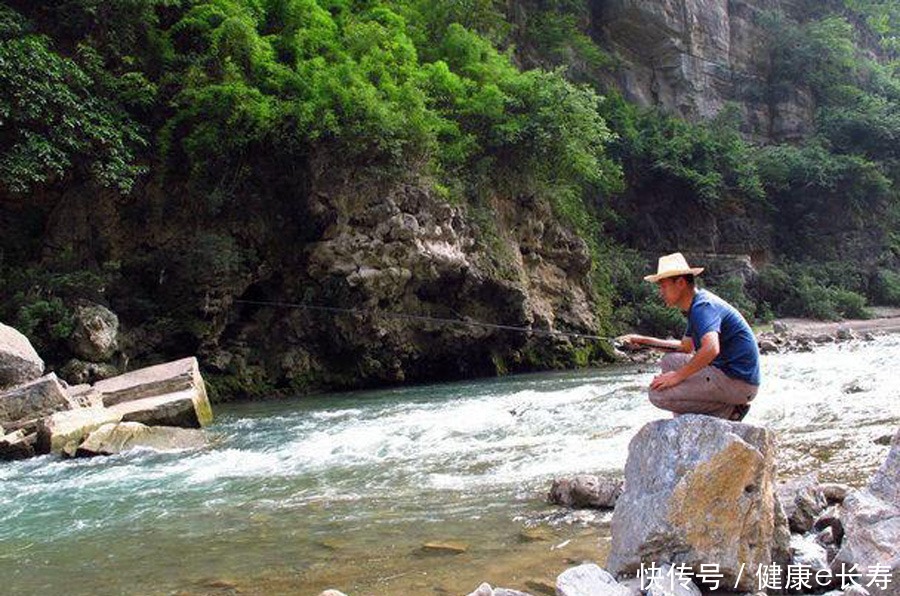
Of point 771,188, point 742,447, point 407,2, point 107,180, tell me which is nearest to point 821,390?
point 742,447

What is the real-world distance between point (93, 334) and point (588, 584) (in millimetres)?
12219

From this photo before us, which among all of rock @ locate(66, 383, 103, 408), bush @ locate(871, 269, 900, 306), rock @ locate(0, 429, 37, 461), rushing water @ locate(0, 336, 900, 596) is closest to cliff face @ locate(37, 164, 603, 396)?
rock @ locate(66, 383, 103, 408)

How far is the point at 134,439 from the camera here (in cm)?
884

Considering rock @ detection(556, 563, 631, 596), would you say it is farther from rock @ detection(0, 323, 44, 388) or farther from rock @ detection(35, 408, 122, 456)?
rock @ detection(0, 323, 44, 388)

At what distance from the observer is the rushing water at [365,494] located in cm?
414

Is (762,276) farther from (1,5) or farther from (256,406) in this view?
(1,5)

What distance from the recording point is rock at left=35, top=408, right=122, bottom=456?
28.3 feet

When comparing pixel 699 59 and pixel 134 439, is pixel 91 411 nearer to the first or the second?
pixel 134 439

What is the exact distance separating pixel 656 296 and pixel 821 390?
1586cm

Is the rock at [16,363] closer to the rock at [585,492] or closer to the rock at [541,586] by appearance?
the rock at [585,492]

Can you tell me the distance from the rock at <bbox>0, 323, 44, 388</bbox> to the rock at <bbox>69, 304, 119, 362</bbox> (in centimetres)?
243

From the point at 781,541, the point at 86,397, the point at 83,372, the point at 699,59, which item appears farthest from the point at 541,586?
the point at 699,59

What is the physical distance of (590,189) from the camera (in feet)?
90.0

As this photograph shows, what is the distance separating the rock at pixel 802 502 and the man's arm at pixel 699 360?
989 millimetres
